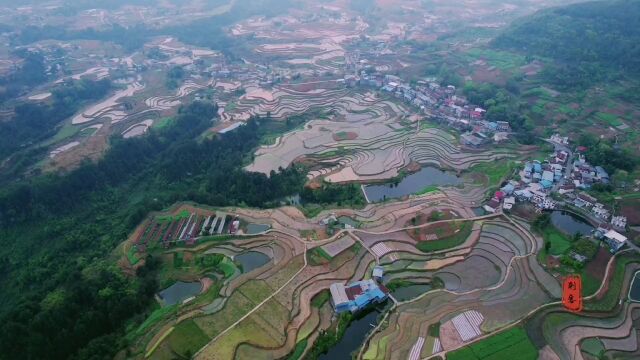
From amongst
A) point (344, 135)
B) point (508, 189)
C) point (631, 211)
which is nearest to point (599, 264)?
point (631, 211)

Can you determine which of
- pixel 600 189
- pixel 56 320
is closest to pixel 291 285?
pixel 56 320

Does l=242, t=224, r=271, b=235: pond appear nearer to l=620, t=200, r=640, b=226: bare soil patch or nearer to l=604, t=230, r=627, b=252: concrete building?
l=604, t=230, r=627, b=252: concrete building

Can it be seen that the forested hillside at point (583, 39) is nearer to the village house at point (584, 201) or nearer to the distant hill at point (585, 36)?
the distant hill at point (585, 36)

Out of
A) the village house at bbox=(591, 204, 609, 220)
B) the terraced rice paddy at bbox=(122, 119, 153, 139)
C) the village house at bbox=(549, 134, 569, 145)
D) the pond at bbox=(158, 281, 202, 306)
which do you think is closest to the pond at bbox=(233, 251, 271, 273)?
the pond at bbox=(158, 281, 202, 306)

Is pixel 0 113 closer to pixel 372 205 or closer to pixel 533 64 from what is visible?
pixel 372 205

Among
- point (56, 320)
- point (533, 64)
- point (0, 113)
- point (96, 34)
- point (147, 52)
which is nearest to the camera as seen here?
point (56, 320)

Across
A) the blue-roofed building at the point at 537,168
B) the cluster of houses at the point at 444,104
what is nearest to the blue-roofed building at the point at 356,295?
the blue-roofed building at the point at 537,168

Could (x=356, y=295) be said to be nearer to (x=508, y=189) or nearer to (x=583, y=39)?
(x=508, y=189)
